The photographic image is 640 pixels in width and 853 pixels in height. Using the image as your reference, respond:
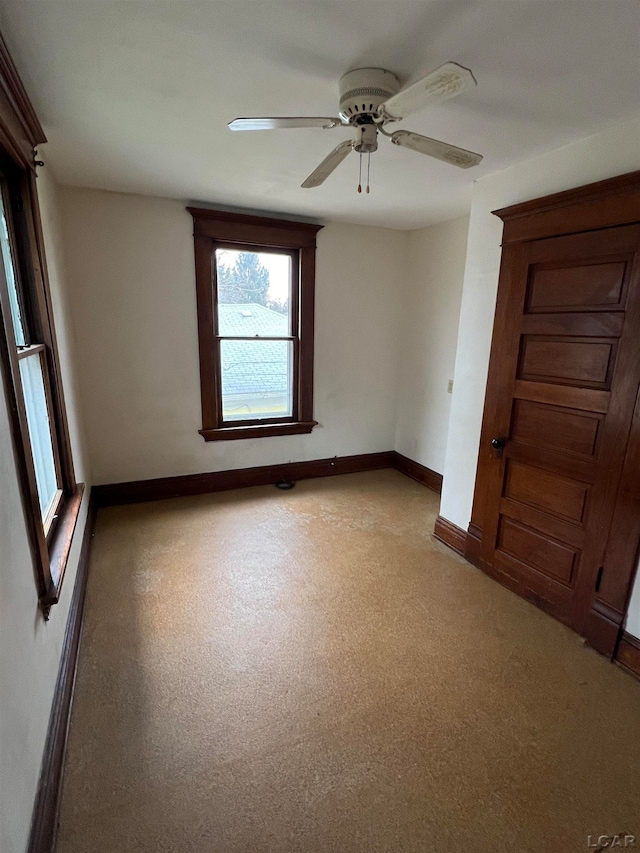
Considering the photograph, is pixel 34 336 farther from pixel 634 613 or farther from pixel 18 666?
pixel 634 613

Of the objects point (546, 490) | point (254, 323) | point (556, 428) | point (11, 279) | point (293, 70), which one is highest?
point (293, 70)

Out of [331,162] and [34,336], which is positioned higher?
[331,162]

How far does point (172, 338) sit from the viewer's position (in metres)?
3.29

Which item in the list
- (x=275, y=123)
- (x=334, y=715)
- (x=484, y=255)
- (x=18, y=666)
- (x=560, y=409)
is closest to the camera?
(x=18, y=666)

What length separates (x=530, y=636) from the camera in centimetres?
204

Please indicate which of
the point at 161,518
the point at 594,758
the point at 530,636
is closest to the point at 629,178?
the point at 530,636

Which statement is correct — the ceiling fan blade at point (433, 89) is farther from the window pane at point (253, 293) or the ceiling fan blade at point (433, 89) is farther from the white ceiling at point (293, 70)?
the window pane at point (253, 293)

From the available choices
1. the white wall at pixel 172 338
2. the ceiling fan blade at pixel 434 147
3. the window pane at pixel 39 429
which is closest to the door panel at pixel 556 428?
the ceiling fan blade at pixel 434 147

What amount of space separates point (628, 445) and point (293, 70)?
2.03 m

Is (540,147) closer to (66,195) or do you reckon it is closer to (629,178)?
(629,178)

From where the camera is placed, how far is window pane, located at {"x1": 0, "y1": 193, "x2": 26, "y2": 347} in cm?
166

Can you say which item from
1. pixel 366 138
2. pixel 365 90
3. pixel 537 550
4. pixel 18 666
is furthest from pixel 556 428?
pixel 18 666

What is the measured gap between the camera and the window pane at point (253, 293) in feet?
11.1

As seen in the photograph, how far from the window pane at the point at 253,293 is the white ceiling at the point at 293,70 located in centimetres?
107
